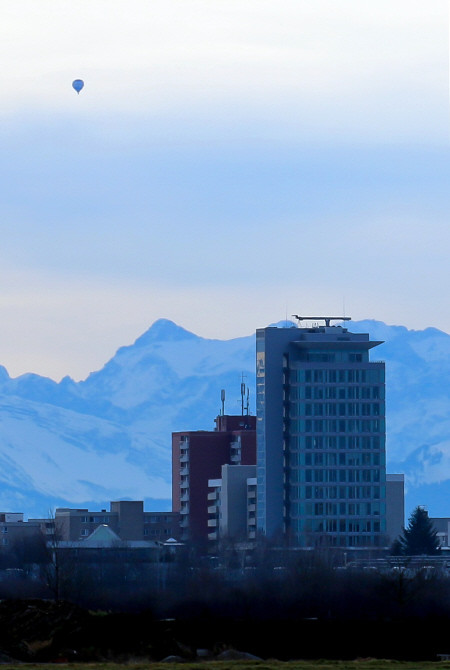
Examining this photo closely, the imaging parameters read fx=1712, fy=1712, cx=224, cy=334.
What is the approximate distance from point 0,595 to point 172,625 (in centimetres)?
5064

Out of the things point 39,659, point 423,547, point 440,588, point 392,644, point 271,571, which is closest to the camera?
point 39,659

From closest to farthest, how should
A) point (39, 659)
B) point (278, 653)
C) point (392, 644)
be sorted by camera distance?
point (39, 659) → point (278, 653) → point (392, 644)

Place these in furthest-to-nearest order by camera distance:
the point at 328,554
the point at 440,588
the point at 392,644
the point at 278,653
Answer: the point at 328,554 < the point at 440,588 < the point at 392,644 < the point at 278,653

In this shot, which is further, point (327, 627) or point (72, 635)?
point (327, 627)

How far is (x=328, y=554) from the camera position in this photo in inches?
7003

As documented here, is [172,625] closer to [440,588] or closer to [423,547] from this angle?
[440,588]

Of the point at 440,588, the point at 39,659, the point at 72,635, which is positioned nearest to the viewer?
the point at 39,659

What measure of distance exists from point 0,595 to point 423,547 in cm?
7723

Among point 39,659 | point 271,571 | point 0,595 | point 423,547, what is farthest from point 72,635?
point 423,547

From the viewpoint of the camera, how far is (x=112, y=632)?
251 feet

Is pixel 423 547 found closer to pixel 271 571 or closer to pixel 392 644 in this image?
pixel 271 571

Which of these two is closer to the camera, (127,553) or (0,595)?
(0,595)

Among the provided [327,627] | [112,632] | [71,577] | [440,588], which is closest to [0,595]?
[71,577]

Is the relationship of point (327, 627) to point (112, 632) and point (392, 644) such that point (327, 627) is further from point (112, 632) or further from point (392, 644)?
point (112, 632)
